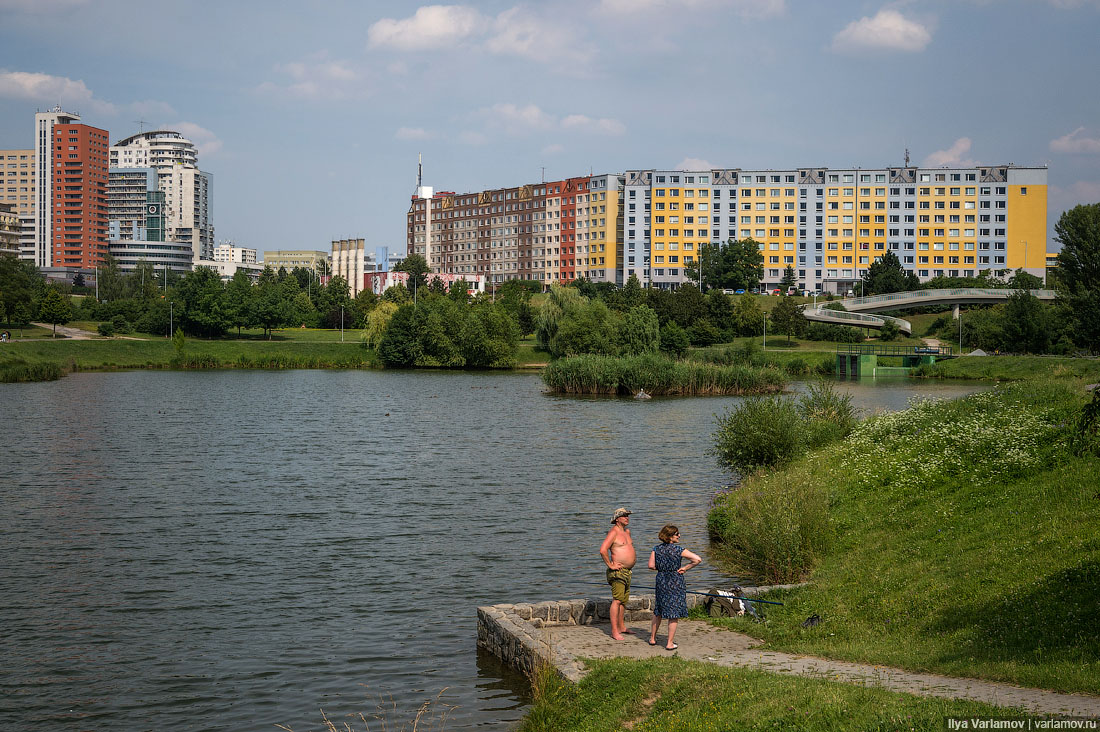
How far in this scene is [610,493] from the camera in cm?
3362

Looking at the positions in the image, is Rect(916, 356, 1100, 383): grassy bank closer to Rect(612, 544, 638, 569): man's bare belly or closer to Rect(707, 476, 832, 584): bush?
Rect(707, 476, 832, 584): bush

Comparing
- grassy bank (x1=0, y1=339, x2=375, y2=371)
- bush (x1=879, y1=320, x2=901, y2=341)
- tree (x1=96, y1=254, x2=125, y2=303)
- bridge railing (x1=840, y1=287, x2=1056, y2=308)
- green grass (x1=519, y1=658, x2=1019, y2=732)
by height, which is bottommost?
green grass (x1=519, y1=658, x2=1019, y2=732)

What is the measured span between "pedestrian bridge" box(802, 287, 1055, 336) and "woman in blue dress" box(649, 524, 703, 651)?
12283 centimetres

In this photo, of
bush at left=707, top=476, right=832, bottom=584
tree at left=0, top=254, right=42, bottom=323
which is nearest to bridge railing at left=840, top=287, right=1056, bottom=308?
tree at left=0, top=254, right=42, bottom=323

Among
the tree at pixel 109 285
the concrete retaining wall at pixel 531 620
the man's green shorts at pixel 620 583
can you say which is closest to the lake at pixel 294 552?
the concrete retaining wall at pixel 531 620

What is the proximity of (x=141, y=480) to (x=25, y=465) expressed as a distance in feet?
22.4

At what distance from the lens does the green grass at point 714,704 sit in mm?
10109

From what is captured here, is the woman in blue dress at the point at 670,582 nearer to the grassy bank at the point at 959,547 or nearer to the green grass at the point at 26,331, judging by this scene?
the grassy bank at the point at 959,547

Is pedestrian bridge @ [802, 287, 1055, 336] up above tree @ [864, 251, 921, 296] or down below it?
below

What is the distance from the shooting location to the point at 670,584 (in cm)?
1495

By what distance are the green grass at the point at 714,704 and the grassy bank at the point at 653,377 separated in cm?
6440

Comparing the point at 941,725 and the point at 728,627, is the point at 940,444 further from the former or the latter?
the point at 941,725

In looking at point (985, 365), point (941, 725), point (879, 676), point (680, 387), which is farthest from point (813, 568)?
point (985, 365)

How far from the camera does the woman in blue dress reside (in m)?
14.9
